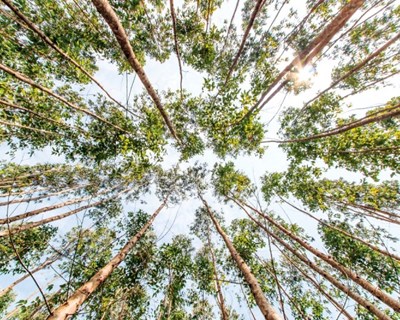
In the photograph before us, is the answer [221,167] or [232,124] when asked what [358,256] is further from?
[232,124]

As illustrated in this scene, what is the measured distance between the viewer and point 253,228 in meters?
10.3

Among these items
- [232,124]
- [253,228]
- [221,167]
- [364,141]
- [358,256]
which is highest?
[232,124]

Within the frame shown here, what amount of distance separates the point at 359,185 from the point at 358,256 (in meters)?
3.17

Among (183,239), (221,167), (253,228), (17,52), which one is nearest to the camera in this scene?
(17,52)

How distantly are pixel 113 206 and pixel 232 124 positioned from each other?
34.1ft

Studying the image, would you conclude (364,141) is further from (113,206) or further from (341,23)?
(113,206)

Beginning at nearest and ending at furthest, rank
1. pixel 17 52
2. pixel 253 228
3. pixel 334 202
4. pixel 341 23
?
1. pixel 341 23
2. pixel 17 52
3. pixel 334 202
4. pixel 253 228

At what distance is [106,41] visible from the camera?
6605 mm

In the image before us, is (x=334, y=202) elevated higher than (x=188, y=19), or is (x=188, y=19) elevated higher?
(x=188, y=19)

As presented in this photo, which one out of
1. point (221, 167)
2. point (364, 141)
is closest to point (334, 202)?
point (364, 141)

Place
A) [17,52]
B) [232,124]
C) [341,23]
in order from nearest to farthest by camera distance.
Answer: [341,23] → [17,52] → [232,124]

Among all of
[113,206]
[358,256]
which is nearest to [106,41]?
[113,206]

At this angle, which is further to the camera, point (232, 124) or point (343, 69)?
point (343, 69)

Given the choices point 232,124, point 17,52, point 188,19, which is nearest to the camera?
point 17,52
